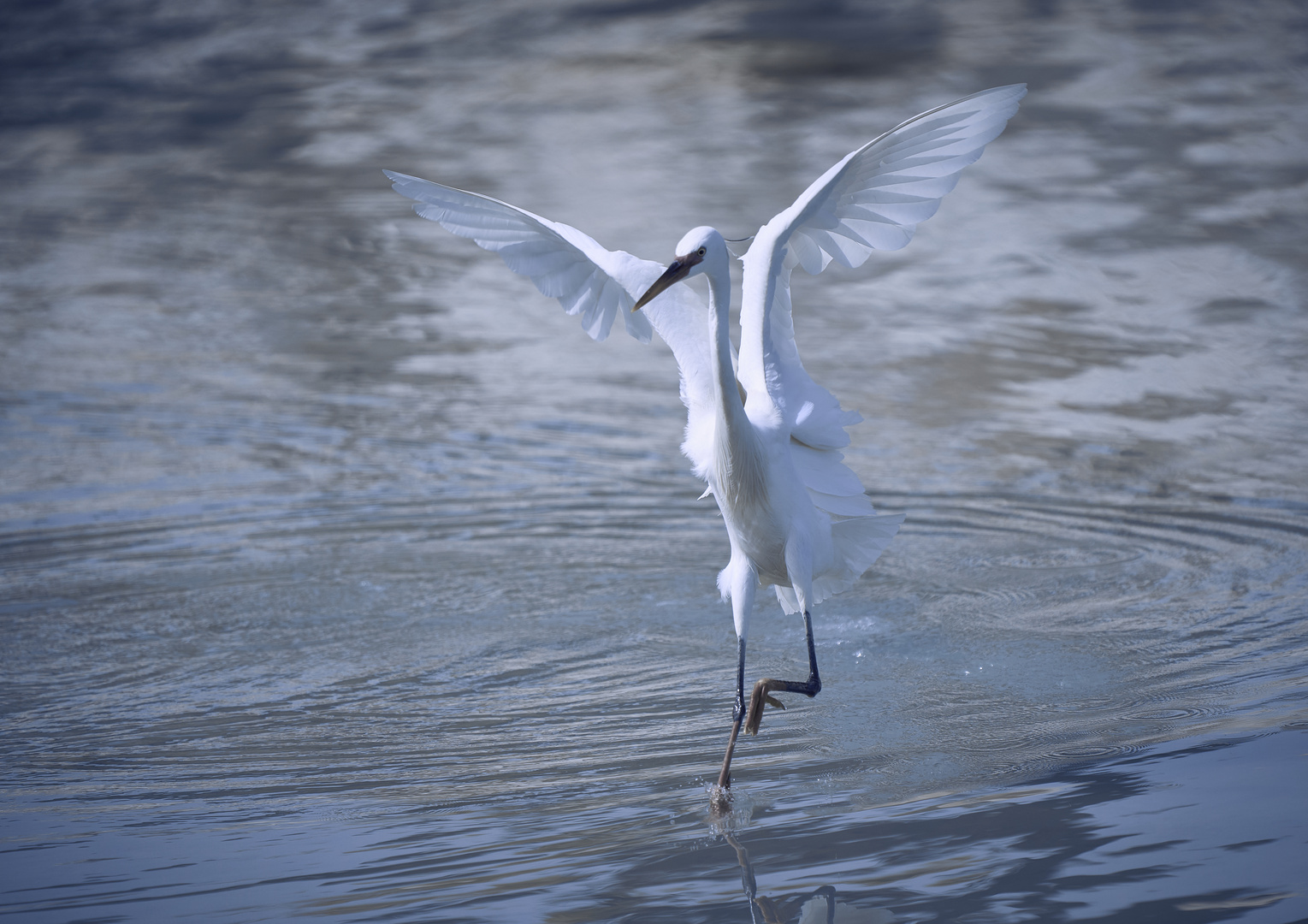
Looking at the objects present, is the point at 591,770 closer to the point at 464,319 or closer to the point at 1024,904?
the point at 1024,904

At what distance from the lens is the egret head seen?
4371mm

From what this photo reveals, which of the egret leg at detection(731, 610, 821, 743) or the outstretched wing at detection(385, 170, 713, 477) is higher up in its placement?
the outstretched wing at detection(385, 170, 713, 477)

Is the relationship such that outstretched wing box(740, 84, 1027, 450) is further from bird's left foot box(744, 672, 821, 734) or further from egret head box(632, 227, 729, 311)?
bird's left foot box(744, 672, 821, 734)

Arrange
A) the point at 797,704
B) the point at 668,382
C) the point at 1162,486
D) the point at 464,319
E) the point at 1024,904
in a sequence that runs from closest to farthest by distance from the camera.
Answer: the point at 1024,904 < the point at 797,704 < the point at 1162,486 < the point at 668,382 < the point at 464,319

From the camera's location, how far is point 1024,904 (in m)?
3.33

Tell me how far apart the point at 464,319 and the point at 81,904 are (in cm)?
731

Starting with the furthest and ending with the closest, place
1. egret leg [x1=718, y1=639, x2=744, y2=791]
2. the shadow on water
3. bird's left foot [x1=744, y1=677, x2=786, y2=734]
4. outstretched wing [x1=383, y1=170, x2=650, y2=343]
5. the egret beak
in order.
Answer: outstretched wing [x1=383, y1=170, x2=650, y2=343] < bird's left foot [x1=744, y1=677, x2=786, y2=734] < the egret beak < egret leg [x1=718, y1=639, x2=744, y2=791] < the shadow on water

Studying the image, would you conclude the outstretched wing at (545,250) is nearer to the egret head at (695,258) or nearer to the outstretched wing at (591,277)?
the outstretched wing at (591,277)

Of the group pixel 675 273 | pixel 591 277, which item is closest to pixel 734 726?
pixel 675 273

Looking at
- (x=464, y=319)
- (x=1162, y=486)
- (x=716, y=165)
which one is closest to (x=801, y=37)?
(x=716, y=165)

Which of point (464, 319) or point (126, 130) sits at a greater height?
point (126, 130)

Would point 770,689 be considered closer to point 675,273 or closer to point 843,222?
point 675,273

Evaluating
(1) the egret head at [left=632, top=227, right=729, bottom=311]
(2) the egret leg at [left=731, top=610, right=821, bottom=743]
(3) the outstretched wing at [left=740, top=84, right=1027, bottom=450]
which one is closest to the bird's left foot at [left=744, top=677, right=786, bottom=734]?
(2) the egret leg at [left=731, top=610, right=821, bottom=743]

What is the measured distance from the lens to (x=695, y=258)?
4410 mm
